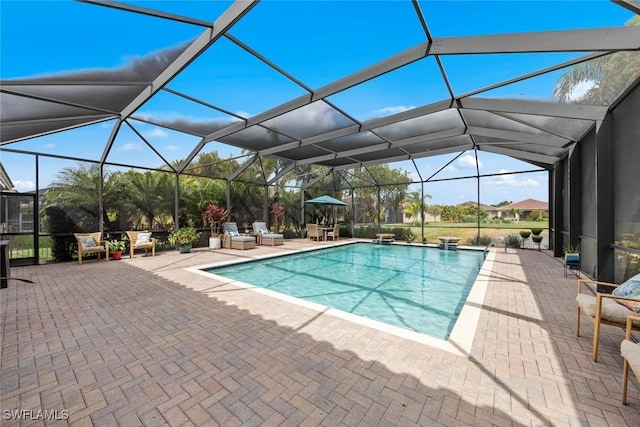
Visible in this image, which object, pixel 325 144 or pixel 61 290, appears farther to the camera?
pixel 325 144

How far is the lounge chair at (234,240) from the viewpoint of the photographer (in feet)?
36.2

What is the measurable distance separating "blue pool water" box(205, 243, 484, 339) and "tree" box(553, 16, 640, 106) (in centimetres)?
417

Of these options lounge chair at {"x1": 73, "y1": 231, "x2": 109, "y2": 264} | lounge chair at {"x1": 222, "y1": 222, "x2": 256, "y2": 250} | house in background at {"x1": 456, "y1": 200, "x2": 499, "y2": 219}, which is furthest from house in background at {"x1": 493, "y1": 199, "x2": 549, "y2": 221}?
lounge chair at {"x1": 73, "y1": 231, "x2": 109, "y2": 264}

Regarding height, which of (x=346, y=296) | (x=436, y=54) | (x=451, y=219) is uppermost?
(x=436, y=54)

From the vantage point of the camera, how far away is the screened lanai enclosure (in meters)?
3.50

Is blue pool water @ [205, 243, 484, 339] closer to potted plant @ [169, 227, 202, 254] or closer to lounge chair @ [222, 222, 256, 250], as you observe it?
lounge chair @ [222, 222, 256, 250]

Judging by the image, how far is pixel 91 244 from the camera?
8.23 metres

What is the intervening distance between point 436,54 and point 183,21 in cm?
381

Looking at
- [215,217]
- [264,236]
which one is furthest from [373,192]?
[215,217]

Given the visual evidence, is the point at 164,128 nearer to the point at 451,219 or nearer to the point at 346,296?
the point at 346,296

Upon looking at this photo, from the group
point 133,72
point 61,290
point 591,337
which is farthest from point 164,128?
point 591,337

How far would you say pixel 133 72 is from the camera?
15.7 ft

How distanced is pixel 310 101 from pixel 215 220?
7.88 m

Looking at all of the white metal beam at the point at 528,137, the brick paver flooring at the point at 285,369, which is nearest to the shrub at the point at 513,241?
the white metal beam at the point at 528,137
